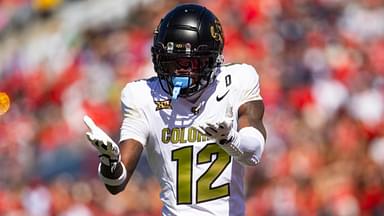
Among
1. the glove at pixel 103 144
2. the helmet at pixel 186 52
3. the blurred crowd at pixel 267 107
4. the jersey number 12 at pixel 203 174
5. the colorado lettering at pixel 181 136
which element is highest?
the helmet at pixel 186 52

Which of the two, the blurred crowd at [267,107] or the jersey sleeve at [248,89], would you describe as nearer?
the jersey sleeve at [248,89]

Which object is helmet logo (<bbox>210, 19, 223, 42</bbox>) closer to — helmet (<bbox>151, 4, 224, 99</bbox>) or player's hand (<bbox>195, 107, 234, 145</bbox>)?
helmet (<bbox>151, 4, 224, 99</bbox>)

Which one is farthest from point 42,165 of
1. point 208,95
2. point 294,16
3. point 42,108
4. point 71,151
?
point 208,95

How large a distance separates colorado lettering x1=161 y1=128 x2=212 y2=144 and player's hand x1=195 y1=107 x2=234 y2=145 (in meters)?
0.40

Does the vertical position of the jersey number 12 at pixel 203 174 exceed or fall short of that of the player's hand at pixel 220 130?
it falls short

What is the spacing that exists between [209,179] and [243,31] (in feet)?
22.6

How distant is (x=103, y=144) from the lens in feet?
15.8

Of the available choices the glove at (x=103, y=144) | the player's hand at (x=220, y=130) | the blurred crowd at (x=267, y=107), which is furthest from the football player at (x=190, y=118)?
the blurred crowd at (x=267, y=107)

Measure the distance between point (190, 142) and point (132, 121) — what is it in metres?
0.29

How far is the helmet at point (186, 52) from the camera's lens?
17.1 ft

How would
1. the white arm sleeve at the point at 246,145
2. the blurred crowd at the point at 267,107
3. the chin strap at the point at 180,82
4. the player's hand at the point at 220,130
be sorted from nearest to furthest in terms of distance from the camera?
the player's hand at the point at 220,130
the white arm sleeve at the point at 246,145
the chin strap at the point at 180,82
the blurred crowd at the point at 267,107

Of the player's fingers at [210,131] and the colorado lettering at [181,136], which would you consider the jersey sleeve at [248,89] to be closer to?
the colorado lettering at [181,136]

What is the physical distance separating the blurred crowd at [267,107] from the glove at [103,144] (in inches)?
182

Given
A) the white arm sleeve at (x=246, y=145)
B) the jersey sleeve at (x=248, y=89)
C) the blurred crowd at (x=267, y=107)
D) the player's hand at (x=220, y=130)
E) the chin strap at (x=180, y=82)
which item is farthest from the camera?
the blurred crowd at (x=267, y=107)
